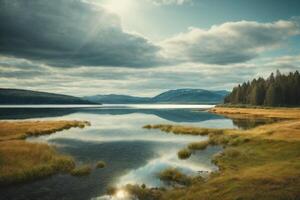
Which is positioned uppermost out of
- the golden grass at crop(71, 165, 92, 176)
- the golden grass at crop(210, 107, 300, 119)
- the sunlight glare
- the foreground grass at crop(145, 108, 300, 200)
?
the golden grass at crop(210, 107, 300, 119)

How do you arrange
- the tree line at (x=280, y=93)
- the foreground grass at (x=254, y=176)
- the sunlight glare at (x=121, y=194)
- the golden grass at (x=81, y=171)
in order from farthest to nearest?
1. the tree line at (x=280, y=93)
2. the golden grass at (x=81, y=171)
3. the sunlight glare at (x=121, y=194)
4. the foreground grass at (x=254, y=176)

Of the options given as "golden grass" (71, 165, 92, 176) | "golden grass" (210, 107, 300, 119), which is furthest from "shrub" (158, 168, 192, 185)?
"golden grass" (210, 107, 300, 119)

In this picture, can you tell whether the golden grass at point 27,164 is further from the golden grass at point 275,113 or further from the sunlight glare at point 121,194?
the golden grass at point 275,113

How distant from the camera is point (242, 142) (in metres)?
53.8

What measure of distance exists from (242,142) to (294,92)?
132904 mm

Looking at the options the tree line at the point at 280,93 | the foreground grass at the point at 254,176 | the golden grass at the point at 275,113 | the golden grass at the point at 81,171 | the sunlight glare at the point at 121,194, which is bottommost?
the sunlight glare at the point at 121,194

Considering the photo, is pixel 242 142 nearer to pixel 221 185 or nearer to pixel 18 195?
pixel 221 185

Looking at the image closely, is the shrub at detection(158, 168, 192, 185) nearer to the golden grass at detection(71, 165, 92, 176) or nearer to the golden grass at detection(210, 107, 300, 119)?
the golden grass at detection(71, 165, 92, 176)

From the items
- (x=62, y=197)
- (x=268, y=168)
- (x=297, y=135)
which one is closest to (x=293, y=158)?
(x=268, y=168)

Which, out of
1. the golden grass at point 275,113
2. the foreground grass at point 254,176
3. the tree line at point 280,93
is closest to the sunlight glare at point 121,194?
the foreground grass at point 254,176

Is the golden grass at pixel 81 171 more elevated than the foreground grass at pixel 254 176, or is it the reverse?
the foreground grass at pixel 254 176

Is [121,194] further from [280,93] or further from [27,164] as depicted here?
[280,93]

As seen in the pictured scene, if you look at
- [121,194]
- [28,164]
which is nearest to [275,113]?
[121,194]

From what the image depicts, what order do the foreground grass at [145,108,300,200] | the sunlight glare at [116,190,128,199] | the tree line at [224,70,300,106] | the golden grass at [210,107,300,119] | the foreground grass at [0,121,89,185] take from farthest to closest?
1. the tree line at [224,70,300,106]
2. the golden grass at [210,107,300,119]
3. the foreground grass at [0,121,89,185]
4. the sunlight glare at [116,190,128,199]
5. the foreground grass at [145,108,300,200]
